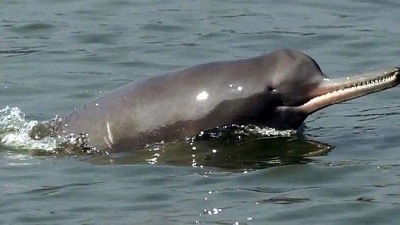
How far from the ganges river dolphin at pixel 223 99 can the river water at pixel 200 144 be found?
208mm

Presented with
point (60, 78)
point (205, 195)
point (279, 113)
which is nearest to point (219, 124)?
point (279, 113)

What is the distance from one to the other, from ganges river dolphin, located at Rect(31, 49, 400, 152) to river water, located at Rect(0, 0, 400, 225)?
21 cm

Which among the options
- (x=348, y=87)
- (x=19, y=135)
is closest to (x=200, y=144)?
(x=348, y=87)

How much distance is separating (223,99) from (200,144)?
0.43m

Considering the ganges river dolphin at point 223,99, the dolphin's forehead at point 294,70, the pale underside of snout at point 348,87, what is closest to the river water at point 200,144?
the ganges river dolphin at point 223,99

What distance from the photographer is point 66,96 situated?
46.7 ft

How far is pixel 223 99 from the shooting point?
1137 centimetres

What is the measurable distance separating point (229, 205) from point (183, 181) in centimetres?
88

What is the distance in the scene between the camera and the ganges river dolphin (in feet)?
37.0

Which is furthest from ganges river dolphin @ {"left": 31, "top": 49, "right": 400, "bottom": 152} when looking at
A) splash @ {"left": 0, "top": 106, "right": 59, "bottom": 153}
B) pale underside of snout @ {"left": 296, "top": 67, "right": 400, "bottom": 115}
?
splash @ {"left": 0, "top": 106, "right": 59, "bottom": 153}

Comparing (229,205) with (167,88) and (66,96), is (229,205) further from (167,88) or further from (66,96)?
(66,96)

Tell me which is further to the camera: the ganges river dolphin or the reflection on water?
the ganges river dolphin

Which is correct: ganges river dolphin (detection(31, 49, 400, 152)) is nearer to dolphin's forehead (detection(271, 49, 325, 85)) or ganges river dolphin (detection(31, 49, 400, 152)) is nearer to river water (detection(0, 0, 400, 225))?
dolphin's forehead (detection(271, 49, 325, 85))

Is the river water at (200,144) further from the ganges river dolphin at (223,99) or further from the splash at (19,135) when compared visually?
the ganges river dolphin at (223,99)
